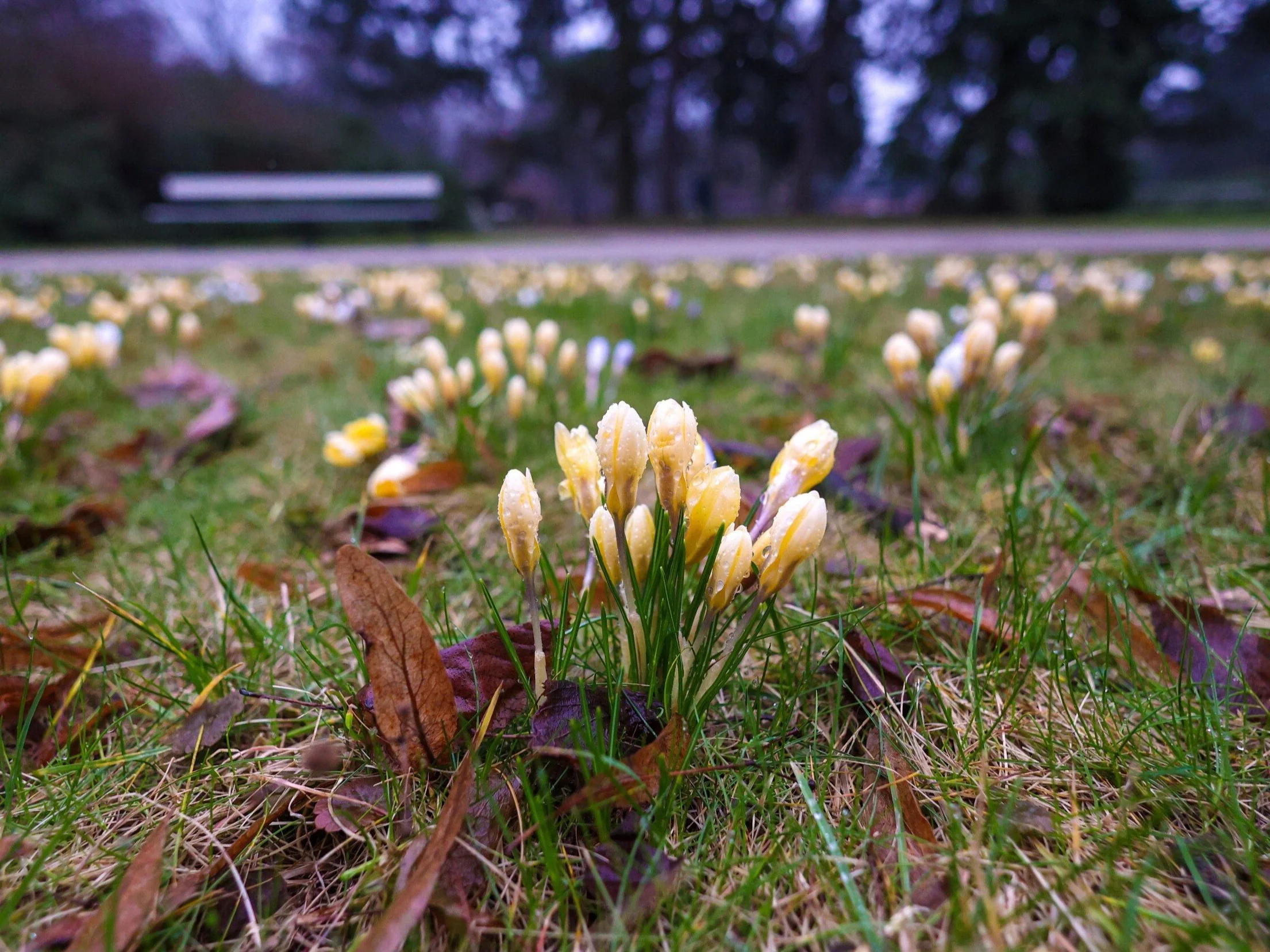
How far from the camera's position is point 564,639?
41.4 inches

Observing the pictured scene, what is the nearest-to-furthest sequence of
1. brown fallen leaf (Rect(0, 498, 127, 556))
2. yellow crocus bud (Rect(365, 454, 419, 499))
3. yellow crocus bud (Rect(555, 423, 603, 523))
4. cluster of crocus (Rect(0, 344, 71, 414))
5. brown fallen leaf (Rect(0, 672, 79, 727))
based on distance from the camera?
yellow crocus bud (Rect(555, 423, 603, 523))
brown fallen leaf (Rect(0, 672, 79, 727))
brown fallen leaf (Rect(0, 498, 127, 556))
yellow crocus bud (Rect(365, 454, 419, 499))
cluster of crocus (Rect(0, 344, 71, 414))

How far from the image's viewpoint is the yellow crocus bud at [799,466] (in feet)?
3.41

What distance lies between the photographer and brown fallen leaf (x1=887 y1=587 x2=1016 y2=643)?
4.07 ft

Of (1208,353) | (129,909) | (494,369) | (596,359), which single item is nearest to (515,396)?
(494,369)

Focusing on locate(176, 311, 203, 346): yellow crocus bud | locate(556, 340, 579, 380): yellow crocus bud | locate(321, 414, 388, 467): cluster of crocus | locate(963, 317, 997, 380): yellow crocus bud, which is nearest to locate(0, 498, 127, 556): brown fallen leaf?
locate(321, 414, 388, 467): cluster of crocus

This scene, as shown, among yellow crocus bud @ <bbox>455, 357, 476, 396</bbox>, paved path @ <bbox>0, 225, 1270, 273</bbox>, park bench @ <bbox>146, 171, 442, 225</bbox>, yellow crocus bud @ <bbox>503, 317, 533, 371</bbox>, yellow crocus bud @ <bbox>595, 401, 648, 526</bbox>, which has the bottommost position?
paved path @ <bbox>0, 225, 1270, 273</bbox>

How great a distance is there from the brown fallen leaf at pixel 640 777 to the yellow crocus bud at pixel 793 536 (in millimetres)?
222

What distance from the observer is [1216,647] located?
1202 mm

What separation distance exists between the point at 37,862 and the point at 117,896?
155 mm

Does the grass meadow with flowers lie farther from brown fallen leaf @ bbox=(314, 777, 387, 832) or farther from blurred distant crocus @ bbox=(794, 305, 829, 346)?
blurred distant crocus @ bbox=(794, 305, 829, 346)

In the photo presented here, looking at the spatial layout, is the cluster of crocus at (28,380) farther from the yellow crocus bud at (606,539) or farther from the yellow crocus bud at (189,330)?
the yellow crocus bud at (606,539)

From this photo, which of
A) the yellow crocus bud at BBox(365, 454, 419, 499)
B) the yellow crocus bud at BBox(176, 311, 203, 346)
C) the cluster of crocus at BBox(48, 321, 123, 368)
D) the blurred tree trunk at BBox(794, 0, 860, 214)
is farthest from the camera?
the blurred tree trunk at BBox(794, 0, 860, 214)

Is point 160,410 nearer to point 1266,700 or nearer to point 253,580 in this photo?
point 253,580

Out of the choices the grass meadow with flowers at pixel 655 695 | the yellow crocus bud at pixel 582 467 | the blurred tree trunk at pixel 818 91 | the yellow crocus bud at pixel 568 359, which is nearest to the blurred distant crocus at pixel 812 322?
the grass meadow with flowers at pixel 655 695
